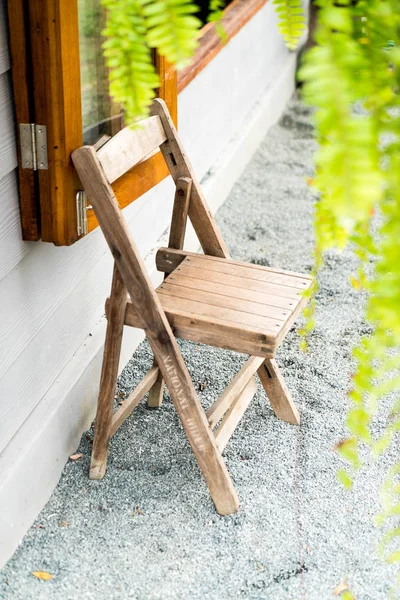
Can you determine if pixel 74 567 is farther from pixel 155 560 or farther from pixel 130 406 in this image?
pixel 130 406

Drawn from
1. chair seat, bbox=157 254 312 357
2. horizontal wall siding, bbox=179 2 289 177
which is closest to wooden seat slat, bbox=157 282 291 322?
chair seat, bbox=157 254 312 357

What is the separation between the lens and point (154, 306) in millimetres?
2000

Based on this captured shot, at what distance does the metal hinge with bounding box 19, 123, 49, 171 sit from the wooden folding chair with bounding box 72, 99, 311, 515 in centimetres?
9

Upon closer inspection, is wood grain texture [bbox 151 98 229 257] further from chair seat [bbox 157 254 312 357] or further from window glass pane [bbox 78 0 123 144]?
window glass pane [bbox 78 0 123 144]

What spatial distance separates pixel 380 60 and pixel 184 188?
151 centimetres

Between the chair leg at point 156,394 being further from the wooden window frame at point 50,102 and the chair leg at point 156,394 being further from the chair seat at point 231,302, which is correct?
the wooden window frame at point 50,102

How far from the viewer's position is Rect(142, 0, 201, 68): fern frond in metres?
0.87

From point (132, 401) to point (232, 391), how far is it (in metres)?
0.34

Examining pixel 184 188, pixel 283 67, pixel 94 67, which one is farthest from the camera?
pixel 283 67

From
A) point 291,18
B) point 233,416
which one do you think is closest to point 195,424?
point 233,416

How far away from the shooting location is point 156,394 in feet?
8.89

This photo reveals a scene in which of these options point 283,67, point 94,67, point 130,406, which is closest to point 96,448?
point 130,406

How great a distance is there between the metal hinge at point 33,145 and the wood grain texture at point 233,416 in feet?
3.11

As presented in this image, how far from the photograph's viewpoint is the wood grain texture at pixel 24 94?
5.59 ft
